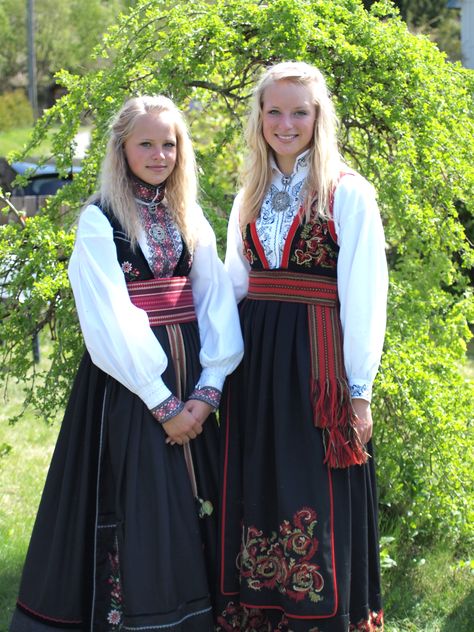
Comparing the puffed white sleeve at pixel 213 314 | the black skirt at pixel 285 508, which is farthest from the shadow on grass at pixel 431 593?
the puffed white sleeve at pixel 213 314

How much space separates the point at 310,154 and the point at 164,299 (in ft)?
2.10

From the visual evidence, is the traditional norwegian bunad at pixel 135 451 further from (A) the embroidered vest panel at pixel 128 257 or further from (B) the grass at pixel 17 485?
(B) the grass at pixel 17 485

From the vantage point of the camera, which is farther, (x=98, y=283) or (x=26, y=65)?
(x=26, y=65)

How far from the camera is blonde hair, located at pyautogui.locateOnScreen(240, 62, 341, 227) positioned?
280cm

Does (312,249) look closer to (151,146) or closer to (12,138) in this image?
(151,146)

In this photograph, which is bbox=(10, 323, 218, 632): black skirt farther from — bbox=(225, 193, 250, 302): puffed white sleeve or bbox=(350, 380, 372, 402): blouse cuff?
bbox=(350, 380, 372, 402): blouse cuff

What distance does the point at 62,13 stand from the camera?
2744 cm

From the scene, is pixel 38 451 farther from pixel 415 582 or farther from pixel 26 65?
pixel 26 65

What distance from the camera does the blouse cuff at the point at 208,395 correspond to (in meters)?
2.83

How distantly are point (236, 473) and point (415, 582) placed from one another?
1.25 metres

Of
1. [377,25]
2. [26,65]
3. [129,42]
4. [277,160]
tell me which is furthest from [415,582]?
[26,65]

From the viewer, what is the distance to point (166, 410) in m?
2.76

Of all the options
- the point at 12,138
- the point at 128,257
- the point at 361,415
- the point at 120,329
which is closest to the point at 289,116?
the point at 128,257

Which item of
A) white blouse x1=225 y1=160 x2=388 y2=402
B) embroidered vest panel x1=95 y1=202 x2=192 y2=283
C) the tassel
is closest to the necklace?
white blouse x1=225 y1=160 x2=388 y2=402
